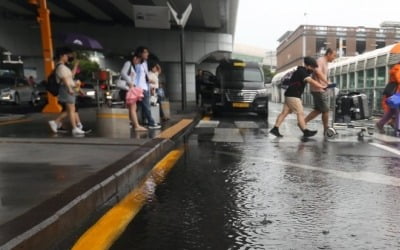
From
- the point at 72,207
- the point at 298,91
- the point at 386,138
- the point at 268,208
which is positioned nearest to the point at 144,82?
the point at 298,91

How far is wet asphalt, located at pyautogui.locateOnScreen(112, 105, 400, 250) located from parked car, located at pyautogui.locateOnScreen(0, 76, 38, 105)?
63.4 feet

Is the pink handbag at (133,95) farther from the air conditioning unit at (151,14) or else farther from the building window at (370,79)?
the building window at (370,79)

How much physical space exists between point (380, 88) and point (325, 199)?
16.9 meters

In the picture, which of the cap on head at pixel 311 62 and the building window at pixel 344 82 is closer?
the cap on head at pixel 311 62

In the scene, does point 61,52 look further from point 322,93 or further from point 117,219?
point 117,219

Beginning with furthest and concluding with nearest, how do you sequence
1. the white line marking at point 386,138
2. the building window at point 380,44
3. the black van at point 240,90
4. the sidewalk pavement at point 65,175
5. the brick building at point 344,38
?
the building window at point 380,44 → the brick building at point 344,38 → the black van at point 240,90 → the white line marking at point 386,138 → the sidewalk pavement at point 65,175

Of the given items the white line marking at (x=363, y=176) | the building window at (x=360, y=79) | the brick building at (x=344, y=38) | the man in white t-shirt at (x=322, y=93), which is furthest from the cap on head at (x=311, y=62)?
the brick building at (x=344, y=38)

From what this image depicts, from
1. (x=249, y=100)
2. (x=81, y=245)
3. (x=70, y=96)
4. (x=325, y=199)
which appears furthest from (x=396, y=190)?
(x=249, y=100)

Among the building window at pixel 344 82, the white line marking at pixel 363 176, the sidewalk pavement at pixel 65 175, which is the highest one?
the building window at pixel 344 82

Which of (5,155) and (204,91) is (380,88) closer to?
(204,91)

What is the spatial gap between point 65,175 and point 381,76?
18014 mm

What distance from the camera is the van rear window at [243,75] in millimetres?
20477

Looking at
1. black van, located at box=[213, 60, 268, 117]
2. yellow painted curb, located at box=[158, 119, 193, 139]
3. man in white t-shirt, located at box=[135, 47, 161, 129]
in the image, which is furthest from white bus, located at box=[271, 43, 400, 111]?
man in white t-shirt, located at box=[135, 47, 161, 129]

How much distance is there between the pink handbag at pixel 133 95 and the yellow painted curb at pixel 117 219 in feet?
14.2
